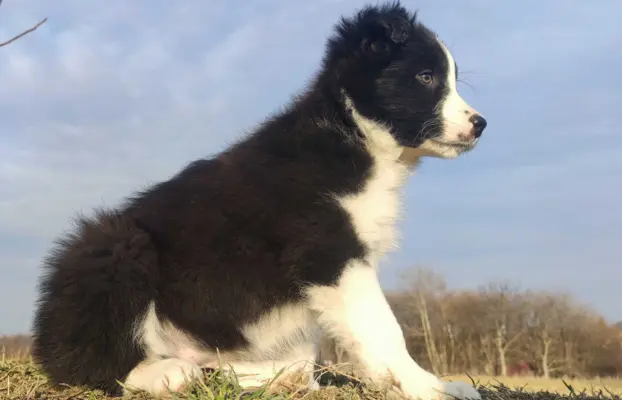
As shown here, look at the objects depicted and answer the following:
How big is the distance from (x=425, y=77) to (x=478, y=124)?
433 mm

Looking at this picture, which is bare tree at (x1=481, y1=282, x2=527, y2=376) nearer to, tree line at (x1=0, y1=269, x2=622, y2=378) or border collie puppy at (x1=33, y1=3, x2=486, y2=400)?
tree line at (x1=0, y1=269, x2=622, y2=378)

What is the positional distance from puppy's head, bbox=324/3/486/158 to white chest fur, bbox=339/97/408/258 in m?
0.07

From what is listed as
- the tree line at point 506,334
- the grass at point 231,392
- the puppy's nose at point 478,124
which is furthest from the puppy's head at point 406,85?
the tree line at point 506,334

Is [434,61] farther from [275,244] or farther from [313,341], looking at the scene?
[313,341]

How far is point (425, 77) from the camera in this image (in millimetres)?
3531

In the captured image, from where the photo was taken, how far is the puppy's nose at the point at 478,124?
3480mm

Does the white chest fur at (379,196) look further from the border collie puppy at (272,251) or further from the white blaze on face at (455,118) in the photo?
the white blaze on face at (455,118)

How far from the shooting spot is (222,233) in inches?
123

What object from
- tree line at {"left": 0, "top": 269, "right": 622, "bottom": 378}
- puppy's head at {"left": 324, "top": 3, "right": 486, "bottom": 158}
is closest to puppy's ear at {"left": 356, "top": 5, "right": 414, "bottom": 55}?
puppy's head at {"left": 324, "top": 3, "right": 486, "bottom": 158}

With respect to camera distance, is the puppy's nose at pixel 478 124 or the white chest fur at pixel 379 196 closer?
the white chest fur at pixel 379 196

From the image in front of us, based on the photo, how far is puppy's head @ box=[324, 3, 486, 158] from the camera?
3441mm

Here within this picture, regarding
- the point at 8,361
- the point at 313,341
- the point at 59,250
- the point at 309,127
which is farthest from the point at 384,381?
the point at 8,361

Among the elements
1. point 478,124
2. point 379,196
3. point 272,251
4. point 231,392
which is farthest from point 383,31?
point 231,392

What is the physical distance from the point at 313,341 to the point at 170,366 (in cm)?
99
